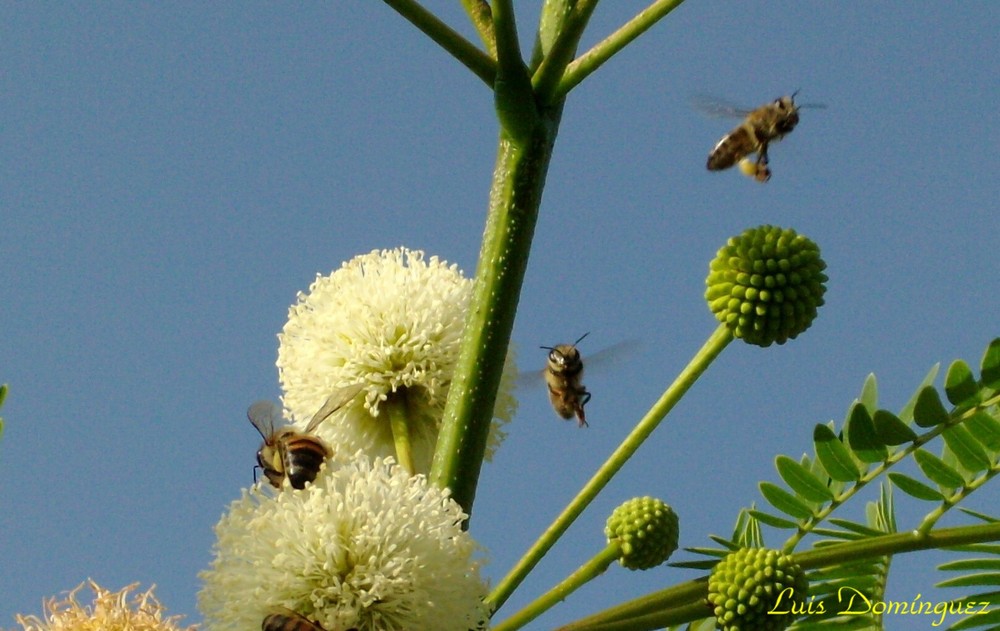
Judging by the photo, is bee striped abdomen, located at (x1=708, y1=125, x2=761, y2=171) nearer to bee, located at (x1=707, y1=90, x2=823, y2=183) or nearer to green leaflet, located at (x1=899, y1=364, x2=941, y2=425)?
bee, located at (x1=707, y1=90, x2=823, y2=183)

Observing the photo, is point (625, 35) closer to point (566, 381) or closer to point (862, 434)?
point (862, 434)

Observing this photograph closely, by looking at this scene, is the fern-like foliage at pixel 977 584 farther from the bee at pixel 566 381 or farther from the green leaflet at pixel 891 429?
the bee at pixel 566 381

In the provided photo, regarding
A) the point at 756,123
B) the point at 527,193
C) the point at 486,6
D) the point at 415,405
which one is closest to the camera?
the point at 527,193

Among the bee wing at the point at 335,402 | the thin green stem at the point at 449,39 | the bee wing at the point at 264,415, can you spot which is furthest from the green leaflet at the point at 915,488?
the bee wing at the point at 264,415

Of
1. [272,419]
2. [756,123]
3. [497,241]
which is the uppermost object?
[756,123]

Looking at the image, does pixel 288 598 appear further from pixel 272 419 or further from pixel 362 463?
pixel 272 419

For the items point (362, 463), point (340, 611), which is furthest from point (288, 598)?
point (362, 463)

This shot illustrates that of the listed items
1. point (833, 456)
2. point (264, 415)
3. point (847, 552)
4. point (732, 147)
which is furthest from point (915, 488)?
point (732, 147)
